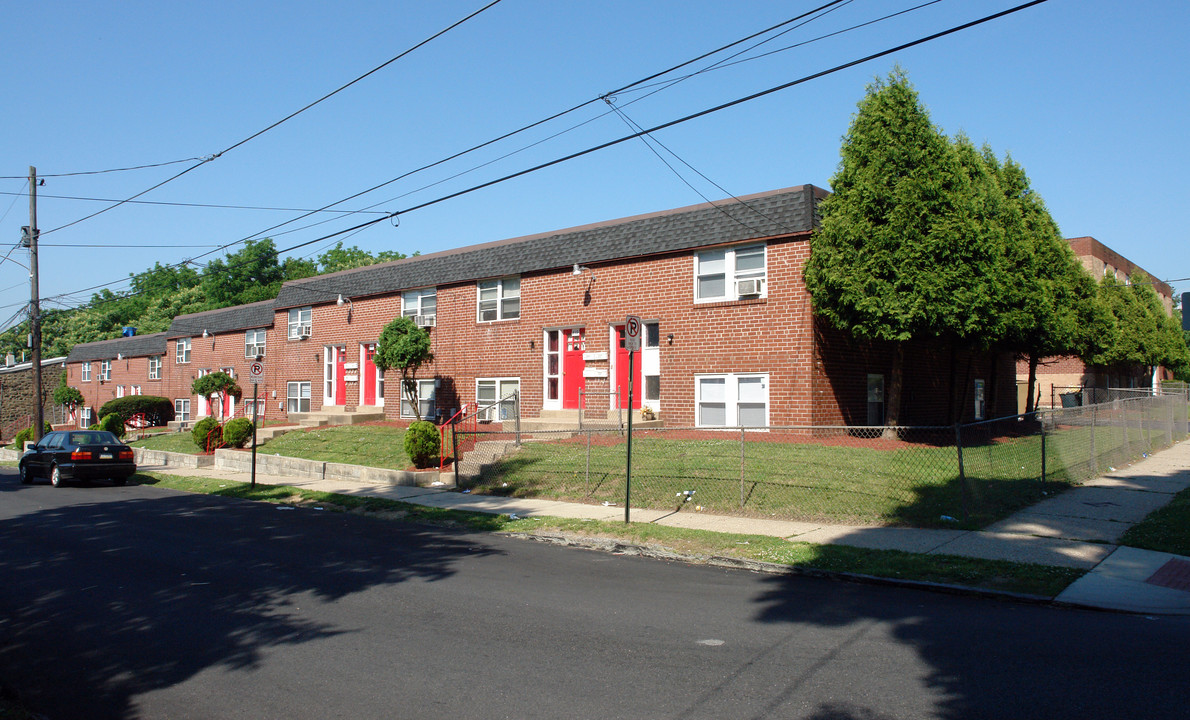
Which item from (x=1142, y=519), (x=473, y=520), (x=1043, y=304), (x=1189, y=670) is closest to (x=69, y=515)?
(x=473, y=520)

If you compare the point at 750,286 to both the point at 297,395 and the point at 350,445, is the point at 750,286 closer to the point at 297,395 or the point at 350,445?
the point at 350,445

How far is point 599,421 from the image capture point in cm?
2122

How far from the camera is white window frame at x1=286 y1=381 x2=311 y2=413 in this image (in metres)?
32.9

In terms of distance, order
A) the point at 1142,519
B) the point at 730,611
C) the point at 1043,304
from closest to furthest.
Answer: the point at 730,611
the point at 1142,519
the point at 1043,304

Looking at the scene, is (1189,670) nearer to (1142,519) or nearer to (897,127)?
(1142,519)

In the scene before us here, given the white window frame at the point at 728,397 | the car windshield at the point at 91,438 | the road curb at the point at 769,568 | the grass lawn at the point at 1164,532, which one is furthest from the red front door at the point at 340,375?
the grass lawn at the point at 1164,532

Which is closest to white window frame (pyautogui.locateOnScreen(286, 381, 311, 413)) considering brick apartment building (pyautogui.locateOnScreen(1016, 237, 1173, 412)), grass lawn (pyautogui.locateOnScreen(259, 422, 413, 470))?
grass lawn (pyautogui.locateOnScreen(259, 422, 413, 470))

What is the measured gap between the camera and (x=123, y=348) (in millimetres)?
49375

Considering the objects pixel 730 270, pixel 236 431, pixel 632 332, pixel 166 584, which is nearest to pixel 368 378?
pixel 236 431

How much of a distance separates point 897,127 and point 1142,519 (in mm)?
9602

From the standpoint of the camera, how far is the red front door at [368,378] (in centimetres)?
2950

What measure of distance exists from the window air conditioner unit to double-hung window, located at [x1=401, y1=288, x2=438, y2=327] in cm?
1165

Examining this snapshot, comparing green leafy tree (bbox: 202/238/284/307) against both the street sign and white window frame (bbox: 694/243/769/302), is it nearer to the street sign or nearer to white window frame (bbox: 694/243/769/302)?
white window frame (bbox: 694/243/769/302)

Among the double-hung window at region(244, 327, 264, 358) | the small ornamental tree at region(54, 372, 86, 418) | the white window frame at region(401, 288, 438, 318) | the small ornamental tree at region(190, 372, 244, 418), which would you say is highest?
the white window frame at region(401, 288, 438, 318)
